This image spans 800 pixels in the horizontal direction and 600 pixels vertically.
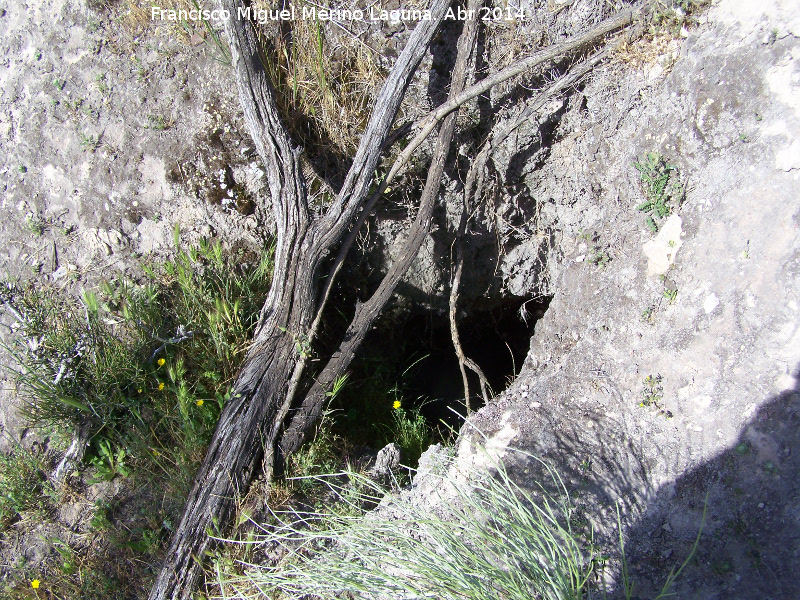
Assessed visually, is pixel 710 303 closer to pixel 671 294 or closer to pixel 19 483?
pixel 671 294

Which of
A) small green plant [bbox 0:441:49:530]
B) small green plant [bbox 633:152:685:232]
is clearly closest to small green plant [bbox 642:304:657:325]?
small green plant [bbox 633:152:685:232]

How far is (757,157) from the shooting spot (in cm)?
204

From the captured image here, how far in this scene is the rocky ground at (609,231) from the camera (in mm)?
1872

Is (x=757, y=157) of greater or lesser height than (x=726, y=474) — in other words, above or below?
above

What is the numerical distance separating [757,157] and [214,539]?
9.40 ft

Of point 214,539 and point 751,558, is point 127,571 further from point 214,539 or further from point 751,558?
point 751,558

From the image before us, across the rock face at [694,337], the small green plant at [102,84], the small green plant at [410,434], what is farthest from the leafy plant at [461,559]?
the small green plant at [102,84]

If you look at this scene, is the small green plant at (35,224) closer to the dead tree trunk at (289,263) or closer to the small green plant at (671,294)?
the dead tree trunk at (289,263)

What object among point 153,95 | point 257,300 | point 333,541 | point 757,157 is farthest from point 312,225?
point 757,157

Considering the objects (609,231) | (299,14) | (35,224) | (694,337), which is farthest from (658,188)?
(35,224)

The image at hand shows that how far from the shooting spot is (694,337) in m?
2.08

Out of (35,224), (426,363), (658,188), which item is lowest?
(426,363)

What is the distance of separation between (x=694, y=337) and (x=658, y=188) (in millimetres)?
724

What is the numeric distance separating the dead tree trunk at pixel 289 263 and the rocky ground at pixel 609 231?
0.33m
